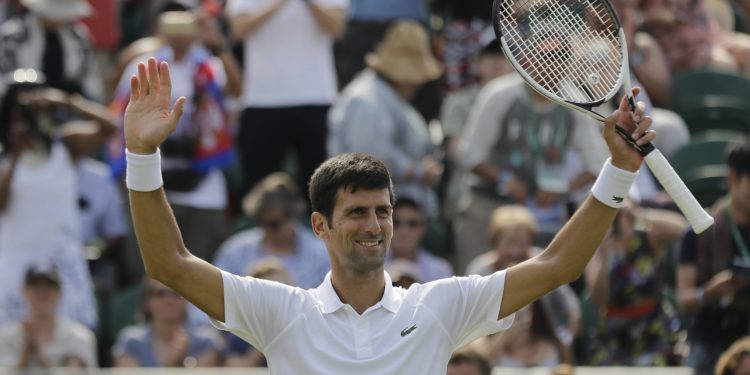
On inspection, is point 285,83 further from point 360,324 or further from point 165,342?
point 360,324

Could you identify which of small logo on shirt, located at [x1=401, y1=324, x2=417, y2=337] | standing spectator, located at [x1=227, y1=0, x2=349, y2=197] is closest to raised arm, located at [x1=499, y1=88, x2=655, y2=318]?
small logo on shirt, located at [x1=401, y1=324, x2=417, y2=337]

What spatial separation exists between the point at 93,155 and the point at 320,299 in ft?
22.1

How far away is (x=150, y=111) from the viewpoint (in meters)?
4.67

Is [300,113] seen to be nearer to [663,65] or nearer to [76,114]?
[76,114]

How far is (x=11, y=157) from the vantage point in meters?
9.86

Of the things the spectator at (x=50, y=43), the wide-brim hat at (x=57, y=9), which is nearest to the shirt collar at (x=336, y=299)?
the spectator at (x=50, y=43)

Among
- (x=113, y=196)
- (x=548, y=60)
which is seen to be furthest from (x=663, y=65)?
(x=548, y=60)

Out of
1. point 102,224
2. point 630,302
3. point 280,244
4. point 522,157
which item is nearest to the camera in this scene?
point 630,302

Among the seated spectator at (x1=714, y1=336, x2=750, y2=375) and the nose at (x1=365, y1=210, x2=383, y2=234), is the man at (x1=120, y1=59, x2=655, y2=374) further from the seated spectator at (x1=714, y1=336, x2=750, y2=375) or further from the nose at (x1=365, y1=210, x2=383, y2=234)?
the seated spectator at (x1=714, y1=336, x2=750, y2=375)

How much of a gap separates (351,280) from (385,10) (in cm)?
Answer: 684

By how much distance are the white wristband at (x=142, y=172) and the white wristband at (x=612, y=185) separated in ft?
4.03

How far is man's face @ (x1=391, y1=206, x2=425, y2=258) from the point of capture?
9.51m

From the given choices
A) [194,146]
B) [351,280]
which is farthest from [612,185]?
[194,146]

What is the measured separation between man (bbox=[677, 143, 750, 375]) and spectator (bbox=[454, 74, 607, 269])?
177cm
